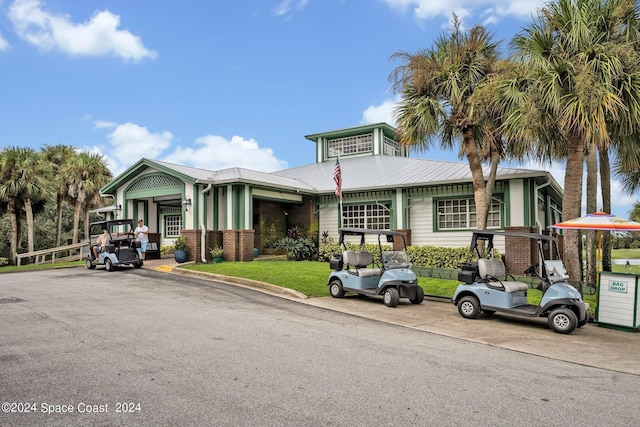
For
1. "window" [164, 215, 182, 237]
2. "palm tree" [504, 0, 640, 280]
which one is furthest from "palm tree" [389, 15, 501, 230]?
"window" [164, 215, 182, 237]

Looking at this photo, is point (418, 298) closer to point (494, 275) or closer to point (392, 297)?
point (392, 297)

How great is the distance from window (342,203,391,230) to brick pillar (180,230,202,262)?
266 inches

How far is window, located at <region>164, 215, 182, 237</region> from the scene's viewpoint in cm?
2598

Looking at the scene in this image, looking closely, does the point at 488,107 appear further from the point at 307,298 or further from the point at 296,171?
the point at 296,171

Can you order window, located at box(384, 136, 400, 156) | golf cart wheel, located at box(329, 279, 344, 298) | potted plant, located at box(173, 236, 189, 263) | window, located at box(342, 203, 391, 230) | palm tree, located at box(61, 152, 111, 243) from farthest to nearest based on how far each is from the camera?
palm tree, located at box(61, 152, 111, 243) < window, located at box(384, 136, 400, 156) < window, located at box(342, 203, 391, 230) < potted plant, located at box(173, 236, 189, 263) < golf cart wheel, located at box(329, 279, 344, 298)

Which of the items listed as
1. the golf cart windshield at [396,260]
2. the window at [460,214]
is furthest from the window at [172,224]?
the golf cart windshield at [396,260]

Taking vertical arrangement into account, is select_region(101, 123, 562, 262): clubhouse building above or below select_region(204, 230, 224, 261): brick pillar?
above

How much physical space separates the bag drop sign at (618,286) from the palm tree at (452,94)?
5.07 metres

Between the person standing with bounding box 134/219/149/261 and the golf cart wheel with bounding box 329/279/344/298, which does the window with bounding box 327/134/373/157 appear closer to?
the person standing with bounding box 134/219/149/261

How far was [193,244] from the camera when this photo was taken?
17984mm

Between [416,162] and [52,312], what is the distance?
A: 57.9 feet

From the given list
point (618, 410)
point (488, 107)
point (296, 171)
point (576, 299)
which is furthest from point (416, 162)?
point (618, 410)

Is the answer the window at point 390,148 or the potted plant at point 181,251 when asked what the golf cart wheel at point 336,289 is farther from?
the window at point 390,148

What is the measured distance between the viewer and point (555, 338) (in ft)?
26.1
